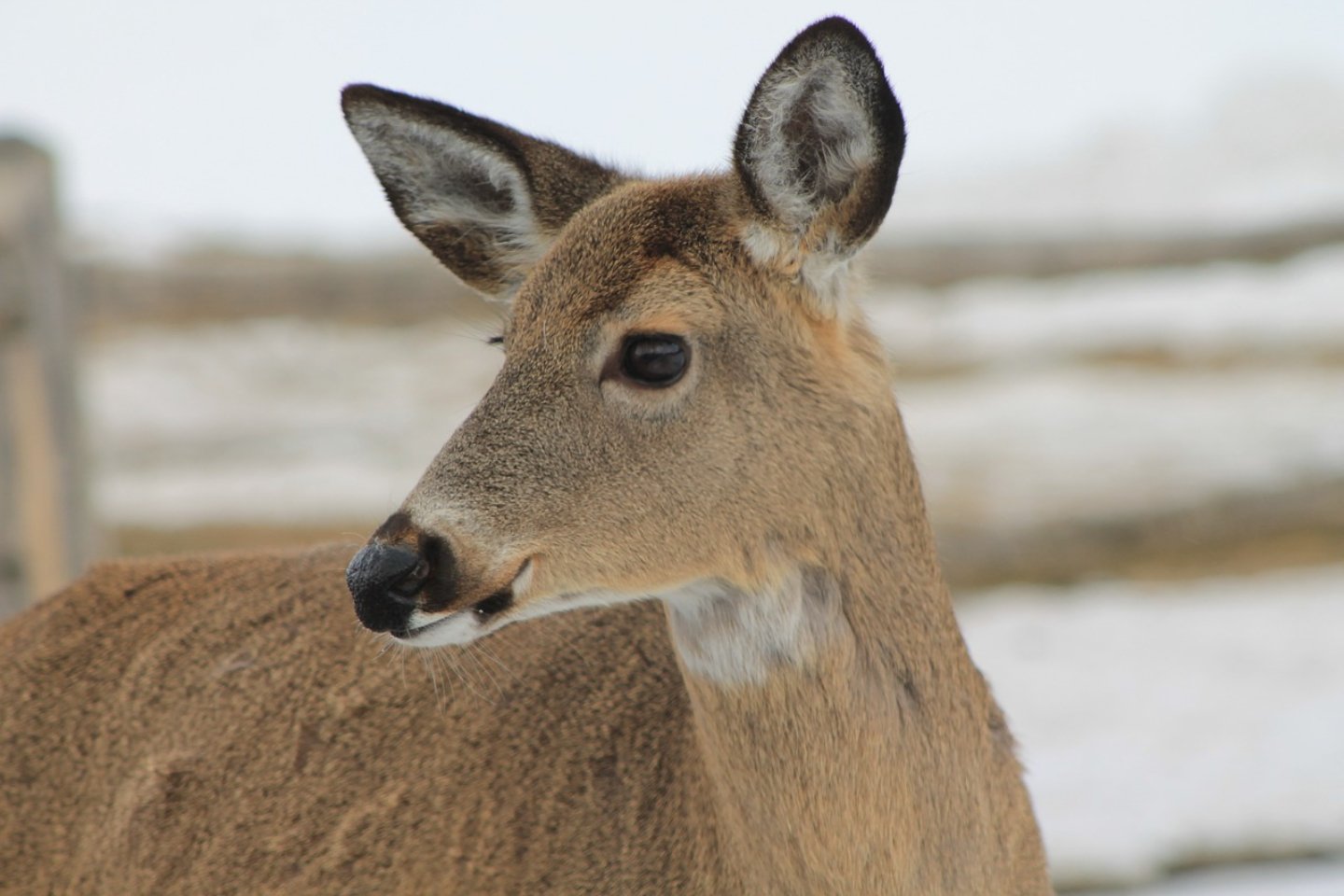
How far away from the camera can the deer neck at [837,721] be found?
10.1 ft

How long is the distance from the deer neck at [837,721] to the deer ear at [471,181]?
0.94 metres

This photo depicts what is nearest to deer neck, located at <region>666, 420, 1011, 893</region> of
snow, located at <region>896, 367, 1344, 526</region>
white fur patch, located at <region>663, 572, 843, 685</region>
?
white fur patch, located at <region>663, 572, 843, 685</region>

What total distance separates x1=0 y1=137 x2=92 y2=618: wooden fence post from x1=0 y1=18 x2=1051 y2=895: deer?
12.4 ft

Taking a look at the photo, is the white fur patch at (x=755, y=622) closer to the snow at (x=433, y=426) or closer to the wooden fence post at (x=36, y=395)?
the wooden fence post at (x=36, y=395)

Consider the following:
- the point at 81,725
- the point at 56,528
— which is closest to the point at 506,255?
the point at 81,725

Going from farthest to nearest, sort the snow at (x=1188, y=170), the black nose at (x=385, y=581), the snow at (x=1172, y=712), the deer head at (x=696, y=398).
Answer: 1. the snow at (x=1188, y=170)
2. the snow at (x=1172, y=712)
3. the deer head at (x=696, y=398)
4. the black nose at (x=385, y=581)

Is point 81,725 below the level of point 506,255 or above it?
below

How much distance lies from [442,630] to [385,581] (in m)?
0.15

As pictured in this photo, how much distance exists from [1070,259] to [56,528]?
5.33 m

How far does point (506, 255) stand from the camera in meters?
3.68

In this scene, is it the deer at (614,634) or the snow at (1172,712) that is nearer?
the deer at (614,634)

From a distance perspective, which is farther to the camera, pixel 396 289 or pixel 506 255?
pixel 396 289

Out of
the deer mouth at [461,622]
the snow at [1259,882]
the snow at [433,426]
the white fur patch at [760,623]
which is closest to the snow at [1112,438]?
the snow at [433,426]

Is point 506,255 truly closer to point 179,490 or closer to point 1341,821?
point 1341,821
